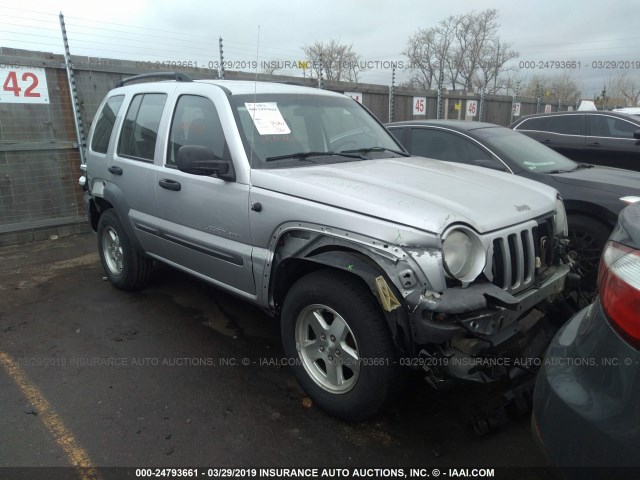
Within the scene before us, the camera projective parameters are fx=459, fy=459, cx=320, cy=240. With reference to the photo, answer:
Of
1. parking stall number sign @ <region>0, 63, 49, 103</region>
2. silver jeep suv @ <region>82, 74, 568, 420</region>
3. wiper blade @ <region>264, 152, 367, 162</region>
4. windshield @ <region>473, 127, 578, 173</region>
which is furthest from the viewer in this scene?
parking stall number sign @ <region>0, 63, 49, 103</region>

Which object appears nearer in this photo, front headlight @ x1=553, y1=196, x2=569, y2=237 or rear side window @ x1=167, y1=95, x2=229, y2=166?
front headlight @ x1=553, y1=196, x2=569, y2=237

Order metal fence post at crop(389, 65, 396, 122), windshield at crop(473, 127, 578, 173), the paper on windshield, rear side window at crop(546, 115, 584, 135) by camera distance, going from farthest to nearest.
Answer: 1. metal fence post at crop(389, 65, 396, 122)
2. rear side window at crop(546, 115, 584, 135)
3. windshield at crop(473, 127, 578, 173)
4. the paper on windshield

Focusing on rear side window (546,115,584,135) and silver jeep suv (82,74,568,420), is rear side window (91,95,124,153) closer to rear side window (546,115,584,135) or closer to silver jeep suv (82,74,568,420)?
silver jeep suv (82,74,568,420)

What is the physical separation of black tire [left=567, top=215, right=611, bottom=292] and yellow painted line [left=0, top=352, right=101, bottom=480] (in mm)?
4257

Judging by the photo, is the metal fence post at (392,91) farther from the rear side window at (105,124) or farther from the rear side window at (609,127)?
the rear side window at (105,124)

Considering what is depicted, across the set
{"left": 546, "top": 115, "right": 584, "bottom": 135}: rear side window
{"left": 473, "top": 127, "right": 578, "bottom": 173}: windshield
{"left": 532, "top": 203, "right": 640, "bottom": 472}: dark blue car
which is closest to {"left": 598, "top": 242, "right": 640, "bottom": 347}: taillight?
{"left": 532, "top": 203, "right": 640, "bottom": 472}: dark blue car

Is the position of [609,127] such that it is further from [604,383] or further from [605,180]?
[604,383]

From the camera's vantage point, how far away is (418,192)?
2650 mm

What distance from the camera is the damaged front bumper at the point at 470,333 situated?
→ 2166 mm

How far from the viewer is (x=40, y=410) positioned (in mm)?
2867

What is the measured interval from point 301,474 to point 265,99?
254 cm

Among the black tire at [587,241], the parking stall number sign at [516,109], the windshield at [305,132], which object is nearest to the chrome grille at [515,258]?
the windshield at [305,132]

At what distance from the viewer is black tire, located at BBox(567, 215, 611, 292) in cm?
439

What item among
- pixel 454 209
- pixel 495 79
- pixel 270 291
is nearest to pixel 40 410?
pixel 270 291
